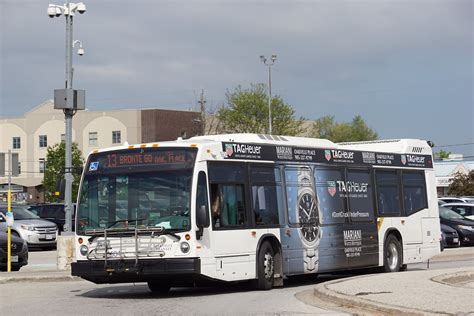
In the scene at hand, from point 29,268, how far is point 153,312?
1221 centimetres

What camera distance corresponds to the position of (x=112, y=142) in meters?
96.0

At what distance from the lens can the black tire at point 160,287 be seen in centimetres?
1812

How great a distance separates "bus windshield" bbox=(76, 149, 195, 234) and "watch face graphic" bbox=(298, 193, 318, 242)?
3641mm

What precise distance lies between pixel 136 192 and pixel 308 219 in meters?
4.44

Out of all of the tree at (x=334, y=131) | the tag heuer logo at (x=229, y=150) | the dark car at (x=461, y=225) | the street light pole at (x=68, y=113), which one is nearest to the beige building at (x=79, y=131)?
the tree at (x=334, y=131)

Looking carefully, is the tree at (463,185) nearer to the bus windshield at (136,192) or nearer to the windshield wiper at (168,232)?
the bus windshield at (136,192)

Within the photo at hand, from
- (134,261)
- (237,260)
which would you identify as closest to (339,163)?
(237,260)

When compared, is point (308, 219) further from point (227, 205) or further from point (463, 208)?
point (463, 208)

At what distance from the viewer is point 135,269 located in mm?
Result: 16188

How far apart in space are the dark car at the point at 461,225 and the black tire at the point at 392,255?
44.6 ft

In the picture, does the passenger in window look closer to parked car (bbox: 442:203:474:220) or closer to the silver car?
the silver car

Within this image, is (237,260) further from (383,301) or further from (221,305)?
(383,301)

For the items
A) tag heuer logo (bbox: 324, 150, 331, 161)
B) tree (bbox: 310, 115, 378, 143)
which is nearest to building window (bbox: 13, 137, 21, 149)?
tree (bbox: 310, 115, 378, 143)

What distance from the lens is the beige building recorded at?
95500mm
